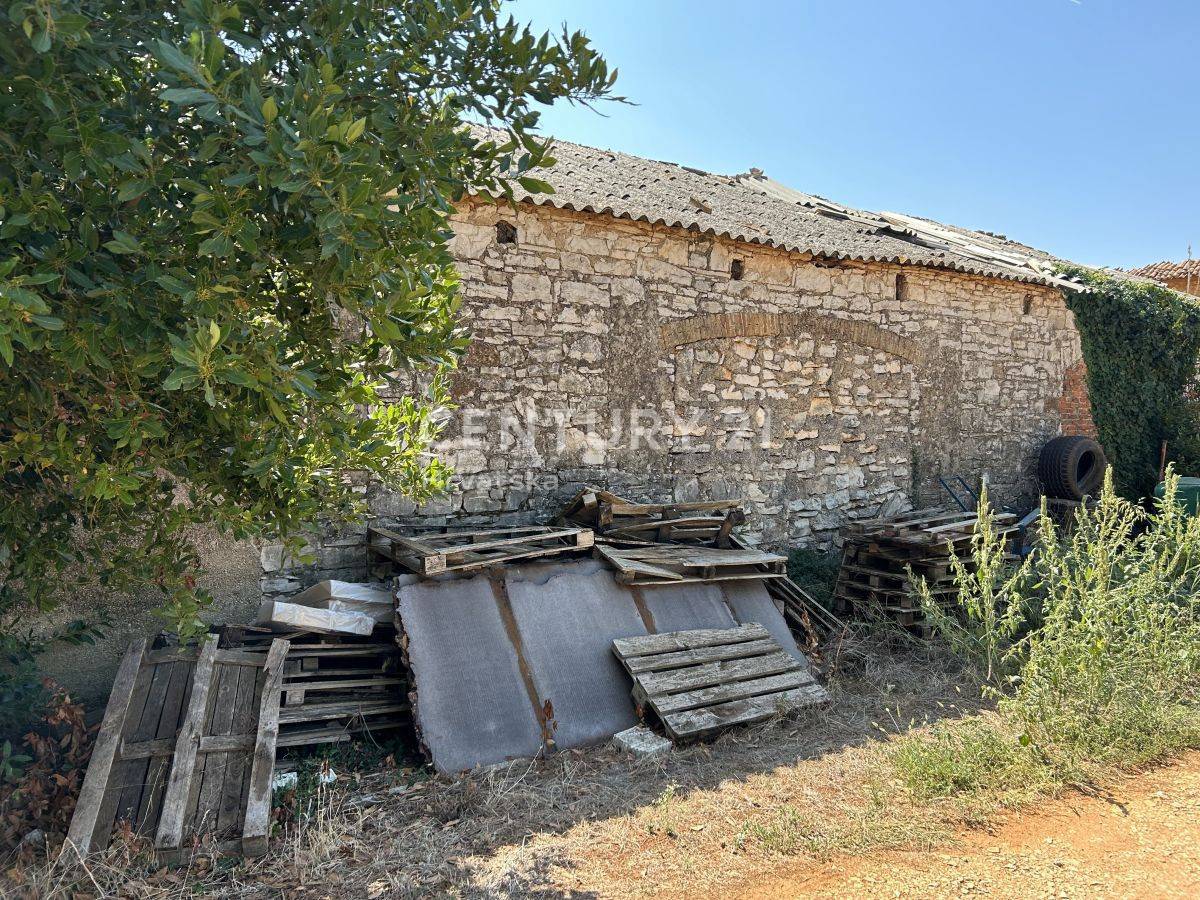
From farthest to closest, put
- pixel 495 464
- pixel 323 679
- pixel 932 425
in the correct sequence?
pixel 932 425 < pixel 495 464 < pixel 323 679

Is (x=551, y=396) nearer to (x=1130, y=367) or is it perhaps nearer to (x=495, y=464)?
(x=495, y=464)

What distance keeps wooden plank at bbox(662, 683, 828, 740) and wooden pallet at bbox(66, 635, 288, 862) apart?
222 cm

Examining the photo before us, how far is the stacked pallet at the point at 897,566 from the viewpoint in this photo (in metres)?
6.55

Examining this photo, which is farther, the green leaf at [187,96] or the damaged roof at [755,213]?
the damaged roof at [755,213]

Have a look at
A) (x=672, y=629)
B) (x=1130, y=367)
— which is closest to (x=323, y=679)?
(x=672, y=629)

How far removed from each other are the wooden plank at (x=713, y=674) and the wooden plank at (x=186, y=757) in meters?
2.43

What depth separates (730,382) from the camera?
7.38 metres

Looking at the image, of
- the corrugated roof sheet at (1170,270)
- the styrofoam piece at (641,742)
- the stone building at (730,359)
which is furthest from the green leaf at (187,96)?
the corrugated roof sheet at (1170,270)

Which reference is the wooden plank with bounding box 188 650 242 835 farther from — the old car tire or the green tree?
the old car tire

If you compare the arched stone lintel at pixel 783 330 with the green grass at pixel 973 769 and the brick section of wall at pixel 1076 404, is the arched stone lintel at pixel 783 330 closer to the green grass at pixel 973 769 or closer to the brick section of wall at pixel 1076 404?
the brick section of wall at pixel 1076 404

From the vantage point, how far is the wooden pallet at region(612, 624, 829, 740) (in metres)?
4.78

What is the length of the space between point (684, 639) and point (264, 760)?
271 cm

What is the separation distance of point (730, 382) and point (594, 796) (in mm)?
4315

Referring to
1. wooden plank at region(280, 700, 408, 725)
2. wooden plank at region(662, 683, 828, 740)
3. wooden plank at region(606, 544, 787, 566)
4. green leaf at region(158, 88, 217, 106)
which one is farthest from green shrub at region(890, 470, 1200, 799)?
green leaf at region(158, 88, 217, 106)
